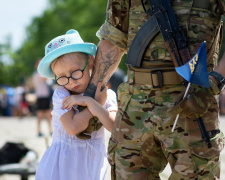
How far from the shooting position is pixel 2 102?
30.0 m

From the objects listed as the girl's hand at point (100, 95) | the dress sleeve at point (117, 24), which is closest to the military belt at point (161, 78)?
the dress sleeve at point (117, 24)

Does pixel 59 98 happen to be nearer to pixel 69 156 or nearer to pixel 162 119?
pixel 69 156

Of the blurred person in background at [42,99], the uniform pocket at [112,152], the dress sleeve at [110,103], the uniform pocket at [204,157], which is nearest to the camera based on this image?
the uniform pocket at [204,157]

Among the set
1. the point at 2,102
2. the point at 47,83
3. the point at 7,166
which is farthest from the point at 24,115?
the point at 7,166

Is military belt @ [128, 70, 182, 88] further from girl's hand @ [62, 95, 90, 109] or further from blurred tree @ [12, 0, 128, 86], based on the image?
blurred tree @ [12, 0, 128, 86]

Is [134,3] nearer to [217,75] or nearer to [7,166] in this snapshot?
[217,75]

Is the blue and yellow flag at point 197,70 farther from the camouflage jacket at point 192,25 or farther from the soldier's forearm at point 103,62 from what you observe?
the soldier's forearm at point 103,62

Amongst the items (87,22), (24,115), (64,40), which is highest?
(87,22)

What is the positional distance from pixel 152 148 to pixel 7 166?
11.2 ft

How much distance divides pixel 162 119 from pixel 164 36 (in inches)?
18.9

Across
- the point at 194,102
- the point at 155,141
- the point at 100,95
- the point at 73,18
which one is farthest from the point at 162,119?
the point at 73,18

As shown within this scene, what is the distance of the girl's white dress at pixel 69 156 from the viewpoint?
3.23 metres

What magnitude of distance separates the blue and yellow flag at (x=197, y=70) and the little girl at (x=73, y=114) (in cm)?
91

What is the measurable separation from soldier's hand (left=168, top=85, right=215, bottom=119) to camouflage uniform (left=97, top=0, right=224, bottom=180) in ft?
0.28
